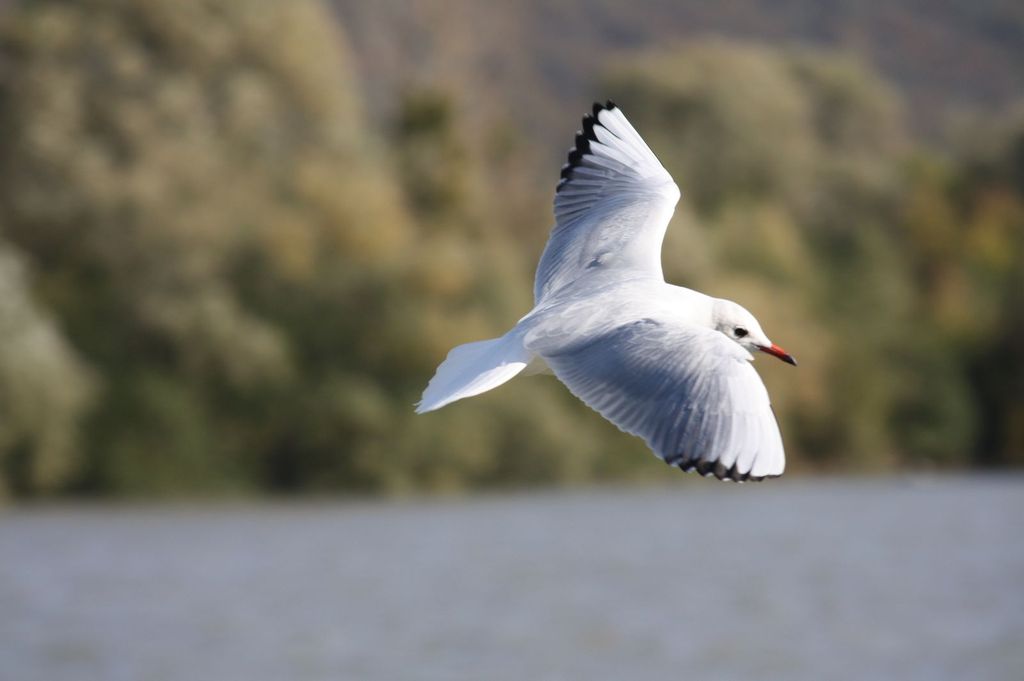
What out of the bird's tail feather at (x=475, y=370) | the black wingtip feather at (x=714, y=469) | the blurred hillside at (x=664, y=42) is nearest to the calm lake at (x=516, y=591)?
A: the bird's tail feather at (x=475, y=370)

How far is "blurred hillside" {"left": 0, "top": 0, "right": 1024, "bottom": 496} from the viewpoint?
2136 centimetres

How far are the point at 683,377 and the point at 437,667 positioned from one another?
8707 mm

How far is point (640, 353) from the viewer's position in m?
5.22

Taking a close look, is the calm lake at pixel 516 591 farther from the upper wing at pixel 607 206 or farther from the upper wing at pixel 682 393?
the upper wing at pixel 682 393

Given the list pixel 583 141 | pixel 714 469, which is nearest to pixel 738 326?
pixel 714 469

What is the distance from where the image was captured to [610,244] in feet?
20.2

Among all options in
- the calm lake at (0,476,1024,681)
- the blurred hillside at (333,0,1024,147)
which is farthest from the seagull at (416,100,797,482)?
the blurred hillside at (333,0,1024,147)

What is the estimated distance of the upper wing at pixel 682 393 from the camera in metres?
4.86

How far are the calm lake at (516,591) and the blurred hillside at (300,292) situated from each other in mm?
817

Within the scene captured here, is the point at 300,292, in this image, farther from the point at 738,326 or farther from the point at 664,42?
the point at 664,42

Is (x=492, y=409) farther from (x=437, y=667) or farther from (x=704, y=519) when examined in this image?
(x=437, y=667)

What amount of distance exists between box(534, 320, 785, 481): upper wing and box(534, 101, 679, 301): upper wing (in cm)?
71

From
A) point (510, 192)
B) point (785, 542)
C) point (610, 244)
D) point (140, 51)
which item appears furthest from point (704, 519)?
point (610, 244)

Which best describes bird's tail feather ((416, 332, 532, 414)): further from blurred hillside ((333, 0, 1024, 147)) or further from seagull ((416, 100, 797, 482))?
blurred hillside ((333, 0, 1024, 147))
